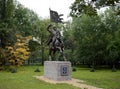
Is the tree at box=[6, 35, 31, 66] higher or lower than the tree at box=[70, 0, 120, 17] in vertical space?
lower

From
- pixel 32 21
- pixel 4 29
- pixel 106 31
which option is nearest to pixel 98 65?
pixel 106 31

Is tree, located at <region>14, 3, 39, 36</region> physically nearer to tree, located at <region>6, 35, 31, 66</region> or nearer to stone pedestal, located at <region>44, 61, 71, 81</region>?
tree, located at <region>6, 35, 31, 66</region>

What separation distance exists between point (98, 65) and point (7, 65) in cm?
1759

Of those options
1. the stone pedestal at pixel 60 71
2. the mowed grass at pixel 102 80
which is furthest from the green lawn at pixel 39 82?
the stone pedestal at pixel 60 71

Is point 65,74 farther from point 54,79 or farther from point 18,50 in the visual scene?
point 18,50

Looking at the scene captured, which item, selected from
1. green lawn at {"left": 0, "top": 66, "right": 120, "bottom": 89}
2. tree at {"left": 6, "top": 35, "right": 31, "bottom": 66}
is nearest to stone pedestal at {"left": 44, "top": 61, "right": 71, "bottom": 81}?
green lawn at {"left": 0, "top": 66, "right": 120, "bottom": 89}

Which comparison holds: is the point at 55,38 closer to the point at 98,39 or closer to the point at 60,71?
the point at 60,71

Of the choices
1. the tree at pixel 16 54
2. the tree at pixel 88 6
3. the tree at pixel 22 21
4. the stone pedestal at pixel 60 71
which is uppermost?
the tree at pixel 22 21

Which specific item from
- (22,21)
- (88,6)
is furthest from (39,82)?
(22,21)

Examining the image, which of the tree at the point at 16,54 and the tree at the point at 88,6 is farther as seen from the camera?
the tree at the point at 16,54

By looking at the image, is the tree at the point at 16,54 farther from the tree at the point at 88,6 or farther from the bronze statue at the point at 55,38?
the tree at the point at 88,6

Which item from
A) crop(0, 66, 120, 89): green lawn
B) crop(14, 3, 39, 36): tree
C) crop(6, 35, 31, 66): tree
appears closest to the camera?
crop(0, 66, 120, 89): green lawn

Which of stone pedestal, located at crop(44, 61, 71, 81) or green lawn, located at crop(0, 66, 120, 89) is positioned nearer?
green lawn, located at crop(0, 66, 120, 89)

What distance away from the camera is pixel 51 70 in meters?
20.3
